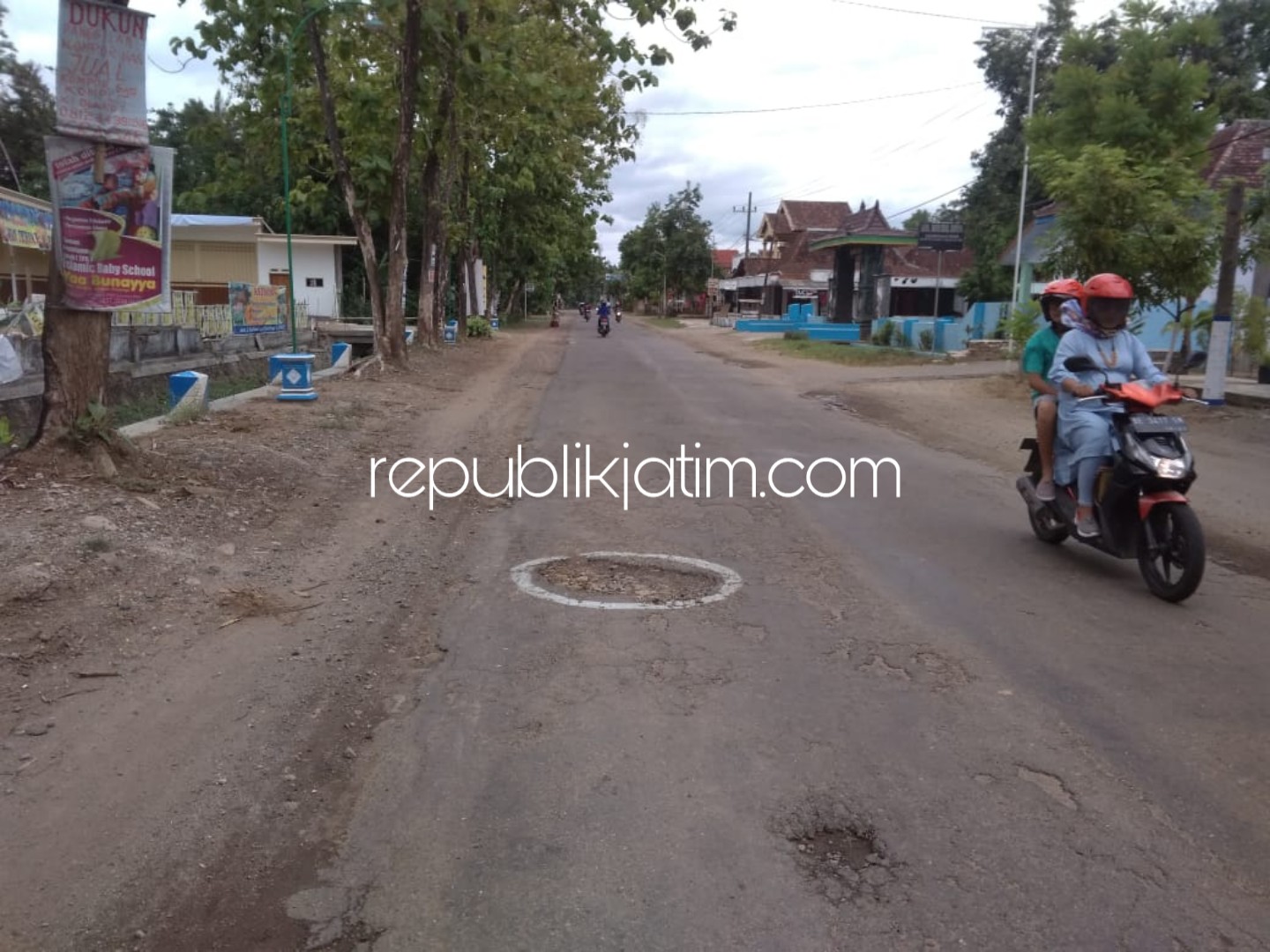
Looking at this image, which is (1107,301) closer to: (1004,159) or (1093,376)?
(1093,376)

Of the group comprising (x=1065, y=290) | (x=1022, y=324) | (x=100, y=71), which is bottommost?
(x=1065, y=290)

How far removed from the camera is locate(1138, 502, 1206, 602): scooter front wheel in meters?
5.52

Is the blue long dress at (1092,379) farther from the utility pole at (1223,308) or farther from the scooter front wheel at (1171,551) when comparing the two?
the utility pole at (1223,308)

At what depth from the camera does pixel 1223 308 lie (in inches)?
593

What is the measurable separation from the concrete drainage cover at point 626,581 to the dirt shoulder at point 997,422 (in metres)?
3.55

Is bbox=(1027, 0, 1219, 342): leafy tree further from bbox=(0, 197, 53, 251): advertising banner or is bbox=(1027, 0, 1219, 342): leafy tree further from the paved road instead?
bbox=(0, 197, 53, 251): advertising banner

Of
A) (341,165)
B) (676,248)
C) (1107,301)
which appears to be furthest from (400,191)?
(676,248)

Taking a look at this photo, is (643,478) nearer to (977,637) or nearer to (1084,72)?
(977,637)

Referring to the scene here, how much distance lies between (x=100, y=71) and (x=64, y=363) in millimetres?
2040

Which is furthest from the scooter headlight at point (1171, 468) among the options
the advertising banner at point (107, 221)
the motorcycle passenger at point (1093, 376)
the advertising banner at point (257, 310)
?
the advertising banner at point (257, 310)

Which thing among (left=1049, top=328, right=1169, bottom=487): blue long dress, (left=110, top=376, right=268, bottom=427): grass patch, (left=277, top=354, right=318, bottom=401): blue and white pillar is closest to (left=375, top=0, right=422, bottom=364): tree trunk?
(left=110, top=376, right=268, bottom=427): grass patch

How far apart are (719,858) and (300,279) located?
37624 millimetres

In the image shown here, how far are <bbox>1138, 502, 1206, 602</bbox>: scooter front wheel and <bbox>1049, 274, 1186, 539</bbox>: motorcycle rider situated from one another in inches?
13.9

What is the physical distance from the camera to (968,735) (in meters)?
4.00
